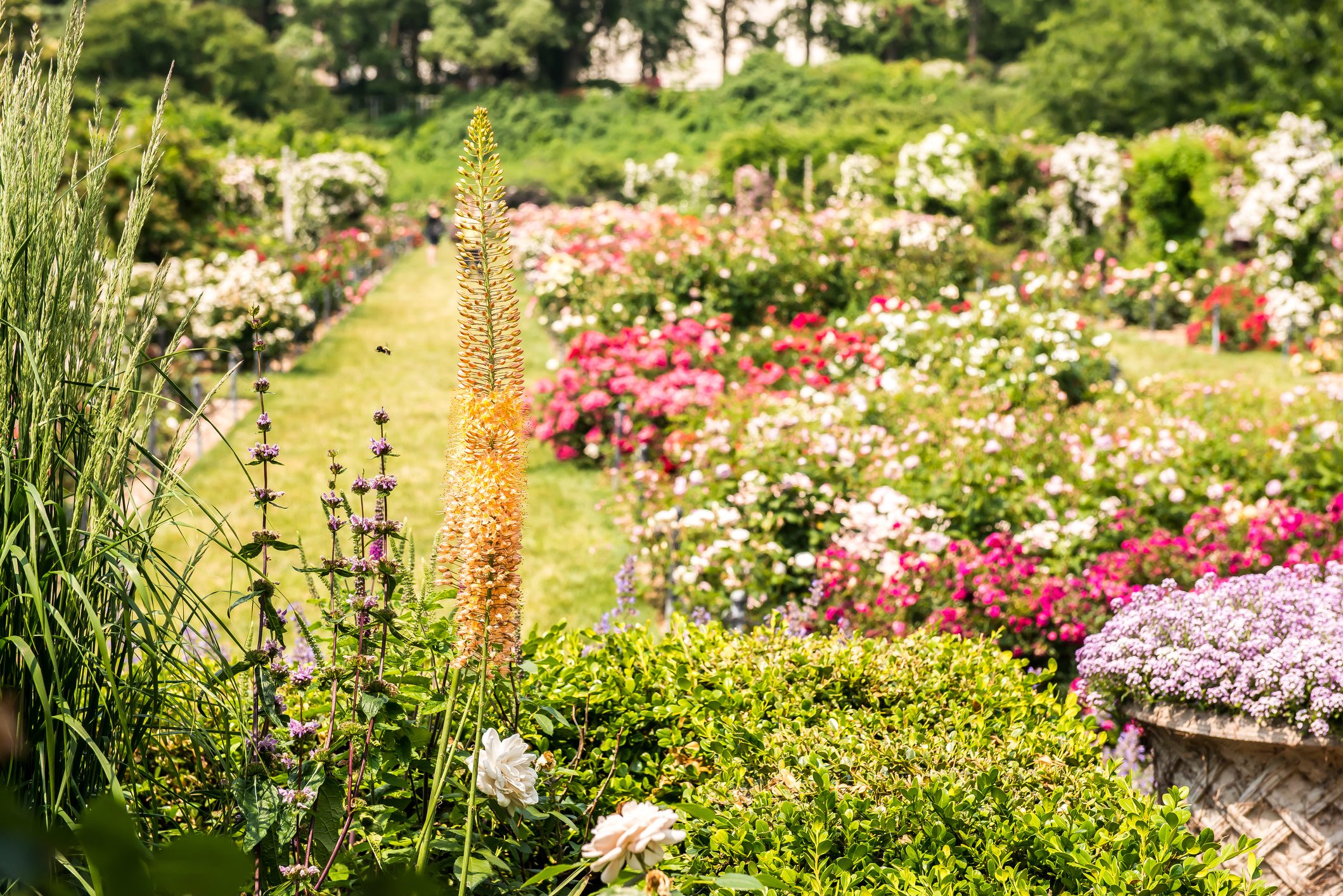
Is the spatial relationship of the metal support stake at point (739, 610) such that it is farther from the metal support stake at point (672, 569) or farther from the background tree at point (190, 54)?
the background tree at point (190, 54)

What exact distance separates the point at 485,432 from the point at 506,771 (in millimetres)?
566

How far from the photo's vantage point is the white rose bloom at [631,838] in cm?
166

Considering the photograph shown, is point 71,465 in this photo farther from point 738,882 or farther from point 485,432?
point 738,882

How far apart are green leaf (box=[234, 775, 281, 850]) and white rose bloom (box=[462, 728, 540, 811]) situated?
31cm

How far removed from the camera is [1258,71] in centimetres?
1839

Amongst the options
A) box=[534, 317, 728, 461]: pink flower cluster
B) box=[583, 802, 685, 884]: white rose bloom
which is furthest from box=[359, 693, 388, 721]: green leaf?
box=[534, 317, 728, 461]: pink flower cluster

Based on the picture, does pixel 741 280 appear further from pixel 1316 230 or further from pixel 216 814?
pixel 216 814

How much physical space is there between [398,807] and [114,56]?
3622 centimetres

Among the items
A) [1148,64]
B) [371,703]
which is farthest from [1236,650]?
[1148,64]

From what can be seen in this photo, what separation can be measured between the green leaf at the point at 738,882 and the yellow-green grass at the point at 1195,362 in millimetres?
8969

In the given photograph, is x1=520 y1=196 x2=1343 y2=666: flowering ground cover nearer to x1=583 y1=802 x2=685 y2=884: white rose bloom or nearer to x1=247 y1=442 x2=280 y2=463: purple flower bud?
x1=583 y1=802 x2=685 y2=884: white rose bloom

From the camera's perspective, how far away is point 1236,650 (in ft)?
9.89

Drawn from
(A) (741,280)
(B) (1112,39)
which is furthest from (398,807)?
(B) (1112,39)

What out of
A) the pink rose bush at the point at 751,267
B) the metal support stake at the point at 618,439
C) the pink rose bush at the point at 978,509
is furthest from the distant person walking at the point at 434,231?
the pink rose bush at the point at 978,509
